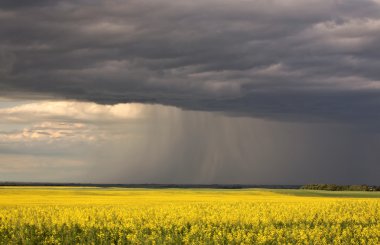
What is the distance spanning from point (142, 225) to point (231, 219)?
17.2 feet

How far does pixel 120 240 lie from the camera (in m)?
24.3

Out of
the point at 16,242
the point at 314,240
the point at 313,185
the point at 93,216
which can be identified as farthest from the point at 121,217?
the point at 313,185

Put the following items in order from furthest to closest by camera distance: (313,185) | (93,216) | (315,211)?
1. (313,185)
2. (315,211)
3. (93,216)

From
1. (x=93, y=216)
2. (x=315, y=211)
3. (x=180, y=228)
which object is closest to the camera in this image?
(x=180, y=228)

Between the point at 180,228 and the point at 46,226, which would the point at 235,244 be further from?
the point at 46,226

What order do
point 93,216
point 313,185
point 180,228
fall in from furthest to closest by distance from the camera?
point 313,185
point 93,216
point 180,228

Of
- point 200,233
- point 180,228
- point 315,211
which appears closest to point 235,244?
point 200,233

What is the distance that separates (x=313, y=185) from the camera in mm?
138125

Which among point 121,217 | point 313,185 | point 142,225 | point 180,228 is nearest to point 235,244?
point 180,228

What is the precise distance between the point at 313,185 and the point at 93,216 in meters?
115

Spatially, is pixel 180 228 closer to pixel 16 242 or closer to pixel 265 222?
pixel 265 222

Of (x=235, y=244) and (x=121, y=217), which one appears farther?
(x=121, y=217)

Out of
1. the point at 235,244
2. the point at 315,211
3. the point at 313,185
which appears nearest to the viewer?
the point at 235,244

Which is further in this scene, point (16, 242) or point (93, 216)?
point (93, 216)
